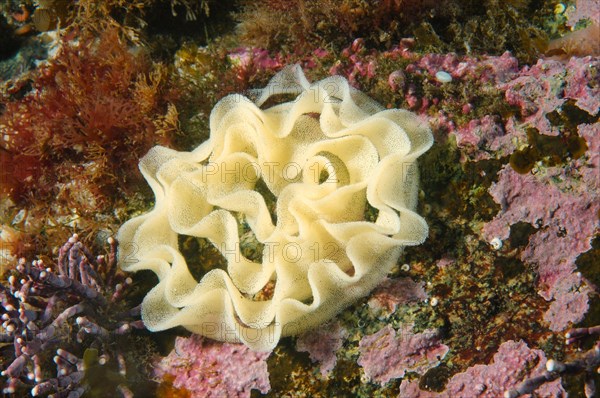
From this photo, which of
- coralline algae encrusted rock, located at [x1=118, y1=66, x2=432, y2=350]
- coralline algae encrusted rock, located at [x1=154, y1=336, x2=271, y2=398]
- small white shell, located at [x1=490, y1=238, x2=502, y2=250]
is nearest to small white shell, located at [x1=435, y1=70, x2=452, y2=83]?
coralline algae encrusted rock, located at [x1=118, y1=66, x2=432, y2=350]

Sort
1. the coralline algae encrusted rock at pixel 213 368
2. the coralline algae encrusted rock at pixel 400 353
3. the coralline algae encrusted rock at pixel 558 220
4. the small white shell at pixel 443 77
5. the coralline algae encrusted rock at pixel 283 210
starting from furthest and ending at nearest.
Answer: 1. the small white shell at pixel 443 77
2. the coralline algae encrusted rock at pixel 213 368
3. the coralline algae encrusted rock at pixel 283 210
4. the coralline algae encrusted rock at pixel 400 353
5. the coralline algae encrusted rock at pixel 558 220

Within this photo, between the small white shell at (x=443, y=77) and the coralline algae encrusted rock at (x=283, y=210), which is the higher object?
the small white shell at (x=443, y=77)

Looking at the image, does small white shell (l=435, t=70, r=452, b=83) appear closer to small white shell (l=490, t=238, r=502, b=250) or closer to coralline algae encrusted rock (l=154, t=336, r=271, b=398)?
small white shell (l=490, t=238, r=502, b=250)

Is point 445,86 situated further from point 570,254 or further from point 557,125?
point 570,254

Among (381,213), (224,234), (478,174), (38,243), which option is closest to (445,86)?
(478,174)

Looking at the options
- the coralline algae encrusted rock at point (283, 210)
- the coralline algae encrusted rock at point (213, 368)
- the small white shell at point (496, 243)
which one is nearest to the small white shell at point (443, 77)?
the coralline algae encrusted rock at point (283, 210)

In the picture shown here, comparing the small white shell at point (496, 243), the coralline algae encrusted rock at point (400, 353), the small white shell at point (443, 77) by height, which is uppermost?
the small white shell at point (443, 77)

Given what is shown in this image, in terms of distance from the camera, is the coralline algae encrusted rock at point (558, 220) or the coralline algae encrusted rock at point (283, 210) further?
the coralline algae encrusted rock at point (283, 210)

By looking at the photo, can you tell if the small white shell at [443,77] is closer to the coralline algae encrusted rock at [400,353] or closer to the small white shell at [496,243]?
the small white shell at [496,243]
